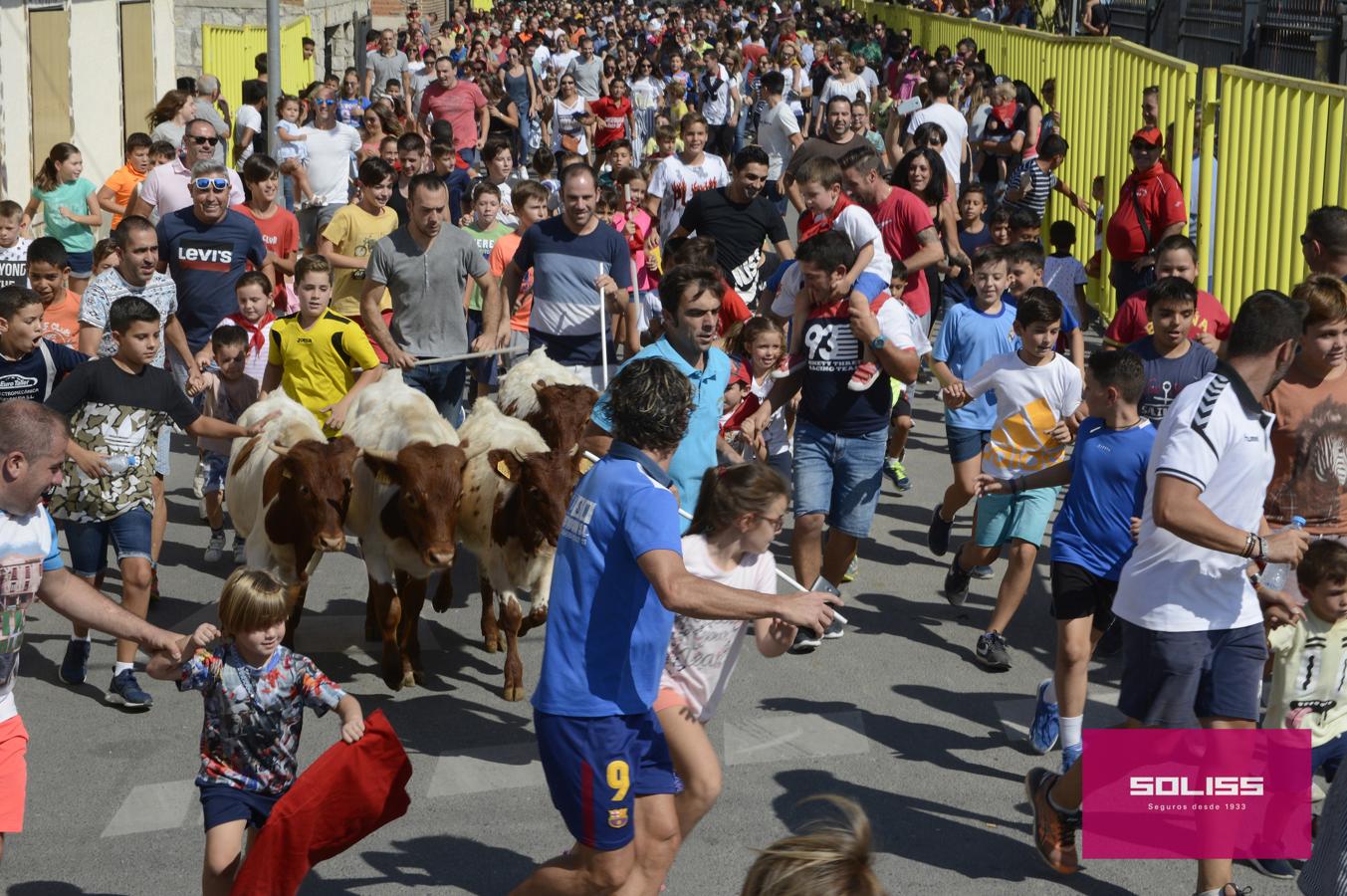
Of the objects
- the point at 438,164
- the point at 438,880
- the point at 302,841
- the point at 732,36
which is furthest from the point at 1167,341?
the point at 732,36

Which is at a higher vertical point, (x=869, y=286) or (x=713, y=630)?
(x=869, y=286)

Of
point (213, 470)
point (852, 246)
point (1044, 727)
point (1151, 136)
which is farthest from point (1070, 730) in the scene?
point (1151, 136)

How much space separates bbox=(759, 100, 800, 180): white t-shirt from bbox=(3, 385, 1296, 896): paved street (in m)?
9.22

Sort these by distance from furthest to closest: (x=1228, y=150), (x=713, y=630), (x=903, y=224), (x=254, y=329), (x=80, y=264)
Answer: (x=80, y=264) → (x=1228, y=150) → (x=903, y=224) → (x=254, y=329) → (x=713, y=630)

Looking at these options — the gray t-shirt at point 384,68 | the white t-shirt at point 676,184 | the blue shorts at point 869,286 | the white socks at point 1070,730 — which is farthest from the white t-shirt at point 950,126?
the gray t-shirt at point 384,68

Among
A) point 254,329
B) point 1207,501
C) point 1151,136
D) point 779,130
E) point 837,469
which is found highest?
point 1151,136

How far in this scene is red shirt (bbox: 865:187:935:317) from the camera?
1201 cm

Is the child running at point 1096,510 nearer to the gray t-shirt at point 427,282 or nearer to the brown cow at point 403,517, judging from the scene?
the brown cow at point 403,517

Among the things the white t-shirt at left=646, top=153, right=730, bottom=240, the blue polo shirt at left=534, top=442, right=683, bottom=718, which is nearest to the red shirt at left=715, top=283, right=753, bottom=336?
the white t-shirt at left=646, top=153, right=730, bottom=240

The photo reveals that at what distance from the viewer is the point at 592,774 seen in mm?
4977

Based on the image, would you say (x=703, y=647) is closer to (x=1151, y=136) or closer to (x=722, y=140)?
(x=1151, y=136)

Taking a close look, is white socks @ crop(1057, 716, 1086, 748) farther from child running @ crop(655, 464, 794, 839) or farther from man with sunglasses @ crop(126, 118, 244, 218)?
man with sunglasses @ crop(126, 118, 244, 218)

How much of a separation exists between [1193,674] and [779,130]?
1332cm

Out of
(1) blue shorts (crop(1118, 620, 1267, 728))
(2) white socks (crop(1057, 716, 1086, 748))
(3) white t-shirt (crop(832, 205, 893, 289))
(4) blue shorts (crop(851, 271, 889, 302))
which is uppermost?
(3) white t-shirt (crop(832, 205, 893, 289))
